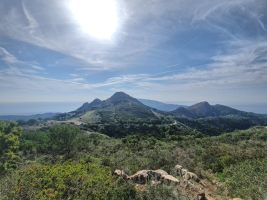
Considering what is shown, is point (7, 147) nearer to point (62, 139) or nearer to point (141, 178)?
point (62, 139)

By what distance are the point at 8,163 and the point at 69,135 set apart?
28.1 metres

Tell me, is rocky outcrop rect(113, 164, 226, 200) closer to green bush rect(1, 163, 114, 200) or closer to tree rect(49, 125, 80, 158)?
green bush rect(1, 163, 114, 200)

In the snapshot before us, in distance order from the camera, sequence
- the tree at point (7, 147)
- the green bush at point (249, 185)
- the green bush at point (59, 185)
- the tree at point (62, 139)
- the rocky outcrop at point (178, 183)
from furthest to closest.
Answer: the tree at point (62, 139) < the tree at point (7, 147) < the rocky outcrop at point (178, 183) < the green bush at point (249, 185) < the green bush at point (59, 185)

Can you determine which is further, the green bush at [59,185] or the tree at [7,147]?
the tree at [7,147]

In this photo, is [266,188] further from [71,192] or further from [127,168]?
[127,168]

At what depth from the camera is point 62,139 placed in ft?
205

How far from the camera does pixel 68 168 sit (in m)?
12.1

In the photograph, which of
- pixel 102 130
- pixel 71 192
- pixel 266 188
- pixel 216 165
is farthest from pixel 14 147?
pixel 102 130

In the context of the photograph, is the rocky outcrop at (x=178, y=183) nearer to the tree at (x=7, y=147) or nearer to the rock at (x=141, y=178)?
the rock at (x=141, y=178)

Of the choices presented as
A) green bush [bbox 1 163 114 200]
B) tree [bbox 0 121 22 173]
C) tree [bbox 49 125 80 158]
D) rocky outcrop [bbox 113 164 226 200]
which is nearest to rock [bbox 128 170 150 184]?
rocky outcrop [bbox 113 164 226 200]

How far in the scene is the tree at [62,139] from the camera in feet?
204

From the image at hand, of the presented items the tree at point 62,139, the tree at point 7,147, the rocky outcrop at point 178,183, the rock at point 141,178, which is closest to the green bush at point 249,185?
the rocky outcrop at point 178,183

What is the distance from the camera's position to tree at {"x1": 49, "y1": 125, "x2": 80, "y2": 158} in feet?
204

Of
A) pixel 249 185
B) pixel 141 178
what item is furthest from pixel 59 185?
pixel 249 185
